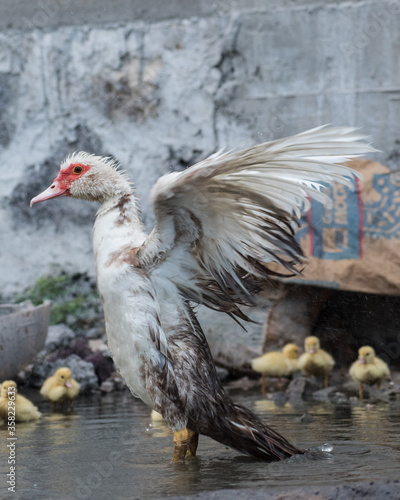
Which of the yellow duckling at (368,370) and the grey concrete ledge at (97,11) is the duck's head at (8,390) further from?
the grey concrete ledge at (97,11)

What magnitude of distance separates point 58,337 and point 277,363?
97.8 inches

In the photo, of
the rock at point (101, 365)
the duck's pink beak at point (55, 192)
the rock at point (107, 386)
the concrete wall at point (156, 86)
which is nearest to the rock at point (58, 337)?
the rock at point (101, 365)

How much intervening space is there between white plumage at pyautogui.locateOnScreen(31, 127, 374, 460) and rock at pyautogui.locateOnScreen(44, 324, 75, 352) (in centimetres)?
401

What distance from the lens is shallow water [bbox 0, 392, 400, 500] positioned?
3566 mm

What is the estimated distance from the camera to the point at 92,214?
9555mm

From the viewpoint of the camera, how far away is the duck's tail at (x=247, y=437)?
165 inches

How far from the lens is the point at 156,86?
945 centimetres

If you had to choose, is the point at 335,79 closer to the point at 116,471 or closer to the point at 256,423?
the point at 256,423

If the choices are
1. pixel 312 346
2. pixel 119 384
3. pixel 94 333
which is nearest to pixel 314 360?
pixel 312 346

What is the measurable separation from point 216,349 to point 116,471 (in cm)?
417

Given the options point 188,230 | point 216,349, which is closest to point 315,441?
point 188,230

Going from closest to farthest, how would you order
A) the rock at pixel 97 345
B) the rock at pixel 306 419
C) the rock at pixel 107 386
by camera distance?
the rock at pixel 306 419
the rock at pixel 107 386
the rock at pixel 97 345

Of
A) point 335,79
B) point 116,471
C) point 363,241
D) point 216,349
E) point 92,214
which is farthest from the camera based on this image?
point 92,214

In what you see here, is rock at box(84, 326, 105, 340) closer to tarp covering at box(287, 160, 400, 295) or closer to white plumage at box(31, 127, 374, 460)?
tarp covering at box(287, 160, 400, 295)
